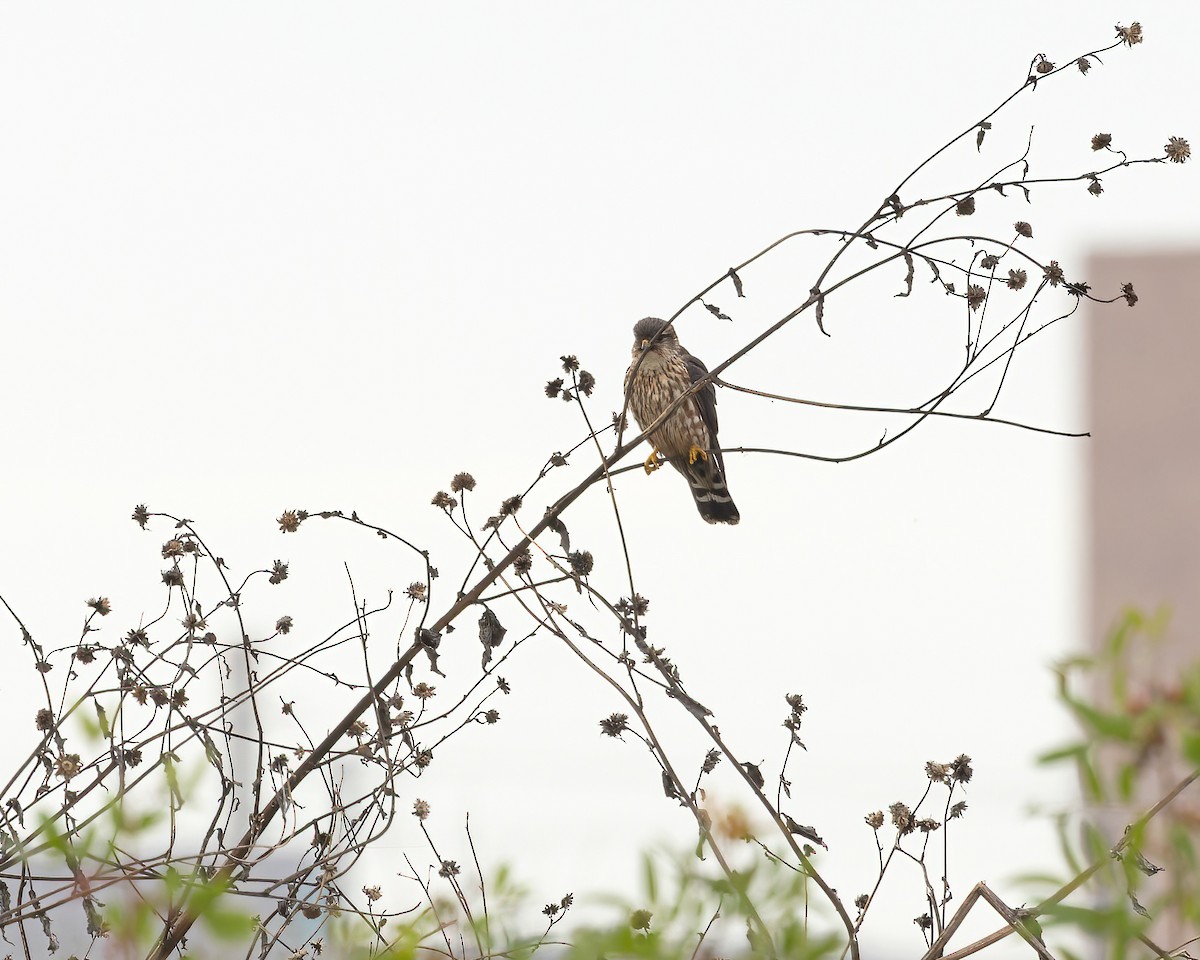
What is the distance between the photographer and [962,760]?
2469mm

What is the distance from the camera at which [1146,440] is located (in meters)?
17.7

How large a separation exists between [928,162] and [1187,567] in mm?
15907

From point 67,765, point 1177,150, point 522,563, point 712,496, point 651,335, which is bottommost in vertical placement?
point 67,765

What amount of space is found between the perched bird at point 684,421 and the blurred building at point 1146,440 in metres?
12.8

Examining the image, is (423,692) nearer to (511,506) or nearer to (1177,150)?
(511,506)

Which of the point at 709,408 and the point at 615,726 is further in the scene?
the point at 709,408

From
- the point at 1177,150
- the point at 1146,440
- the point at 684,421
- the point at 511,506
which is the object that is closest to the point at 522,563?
the point at 511,506

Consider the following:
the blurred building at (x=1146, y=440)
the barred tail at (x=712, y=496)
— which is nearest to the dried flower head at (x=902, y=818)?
the barred tail at (x=712, y=496)

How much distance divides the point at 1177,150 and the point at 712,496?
2707 mm

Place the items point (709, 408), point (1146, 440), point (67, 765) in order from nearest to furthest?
point (67, 765) → point (709, 408) → point (1146, 440)

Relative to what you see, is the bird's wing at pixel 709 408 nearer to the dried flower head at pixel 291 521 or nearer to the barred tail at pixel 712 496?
the barred tail at pixel 712 496

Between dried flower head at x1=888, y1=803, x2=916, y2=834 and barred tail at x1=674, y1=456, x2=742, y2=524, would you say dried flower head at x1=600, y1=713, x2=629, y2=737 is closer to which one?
dried flower head at x1=888, y1=803, x2=916, y2=834

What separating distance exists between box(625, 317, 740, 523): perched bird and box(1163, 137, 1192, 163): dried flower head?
2.39m

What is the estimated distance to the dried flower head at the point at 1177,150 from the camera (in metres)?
2.49
